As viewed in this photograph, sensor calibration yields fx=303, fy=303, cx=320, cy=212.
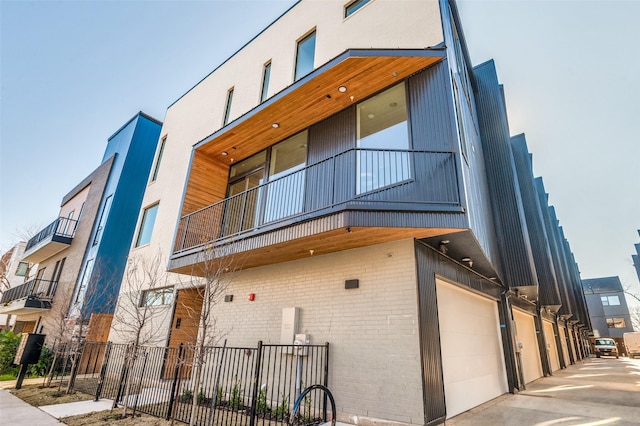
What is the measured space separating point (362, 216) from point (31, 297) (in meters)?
21.3

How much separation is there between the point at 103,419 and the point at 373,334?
5358mm

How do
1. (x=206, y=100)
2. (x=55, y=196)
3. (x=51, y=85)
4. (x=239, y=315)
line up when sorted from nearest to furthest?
(x=239, y=315), (x=206, y=100), (x=51, y=85), (x=55, y=196)

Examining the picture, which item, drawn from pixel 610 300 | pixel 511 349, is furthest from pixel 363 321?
pixel 610 300

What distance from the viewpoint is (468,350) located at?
756 centimetres

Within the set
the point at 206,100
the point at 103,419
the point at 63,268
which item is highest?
the point at 206,100

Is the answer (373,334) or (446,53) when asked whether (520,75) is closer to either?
(446,53)

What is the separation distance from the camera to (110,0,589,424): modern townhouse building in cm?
554

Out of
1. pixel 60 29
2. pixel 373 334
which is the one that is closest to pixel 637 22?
pixel 373 334

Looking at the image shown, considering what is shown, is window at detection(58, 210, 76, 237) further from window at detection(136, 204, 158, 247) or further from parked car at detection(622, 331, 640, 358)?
parked car at detection(622, 331, 640, 358)

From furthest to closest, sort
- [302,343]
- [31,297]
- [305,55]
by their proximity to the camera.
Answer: [31,297] < [305,55] < [302,343]

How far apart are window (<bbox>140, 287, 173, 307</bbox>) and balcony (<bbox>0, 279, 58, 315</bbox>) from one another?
1062cm

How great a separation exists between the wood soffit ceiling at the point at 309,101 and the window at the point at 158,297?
3.35 m

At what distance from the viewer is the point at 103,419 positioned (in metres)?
5.74

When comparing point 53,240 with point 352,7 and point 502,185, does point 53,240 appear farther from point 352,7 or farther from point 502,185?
point 502,185
